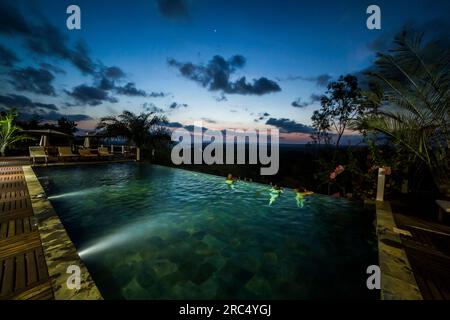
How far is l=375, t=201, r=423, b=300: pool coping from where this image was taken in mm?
2078

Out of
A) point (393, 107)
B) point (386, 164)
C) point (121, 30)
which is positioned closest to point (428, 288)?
point (393, 107)

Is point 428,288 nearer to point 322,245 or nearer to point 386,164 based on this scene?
point 322,245

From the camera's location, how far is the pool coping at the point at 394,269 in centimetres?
208

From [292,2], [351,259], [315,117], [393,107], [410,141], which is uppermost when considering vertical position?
[292,2]

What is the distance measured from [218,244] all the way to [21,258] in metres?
2.87

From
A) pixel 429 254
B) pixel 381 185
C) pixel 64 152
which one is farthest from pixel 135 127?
pixel 429 254

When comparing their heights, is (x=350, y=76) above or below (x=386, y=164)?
above

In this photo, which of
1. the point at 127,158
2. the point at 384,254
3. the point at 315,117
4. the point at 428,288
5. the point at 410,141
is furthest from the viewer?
the point at 127,158

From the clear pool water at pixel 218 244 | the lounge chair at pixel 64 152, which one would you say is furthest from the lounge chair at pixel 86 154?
the clear pool water at pixel 218 244

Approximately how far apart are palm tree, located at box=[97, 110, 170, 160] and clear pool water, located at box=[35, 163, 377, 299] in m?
9.23

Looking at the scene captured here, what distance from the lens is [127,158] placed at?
1527 centimetres

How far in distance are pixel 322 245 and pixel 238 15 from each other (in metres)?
11.3

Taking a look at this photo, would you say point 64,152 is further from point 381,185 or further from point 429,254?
point 429,254

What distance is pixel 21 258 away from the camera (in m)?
2.48
